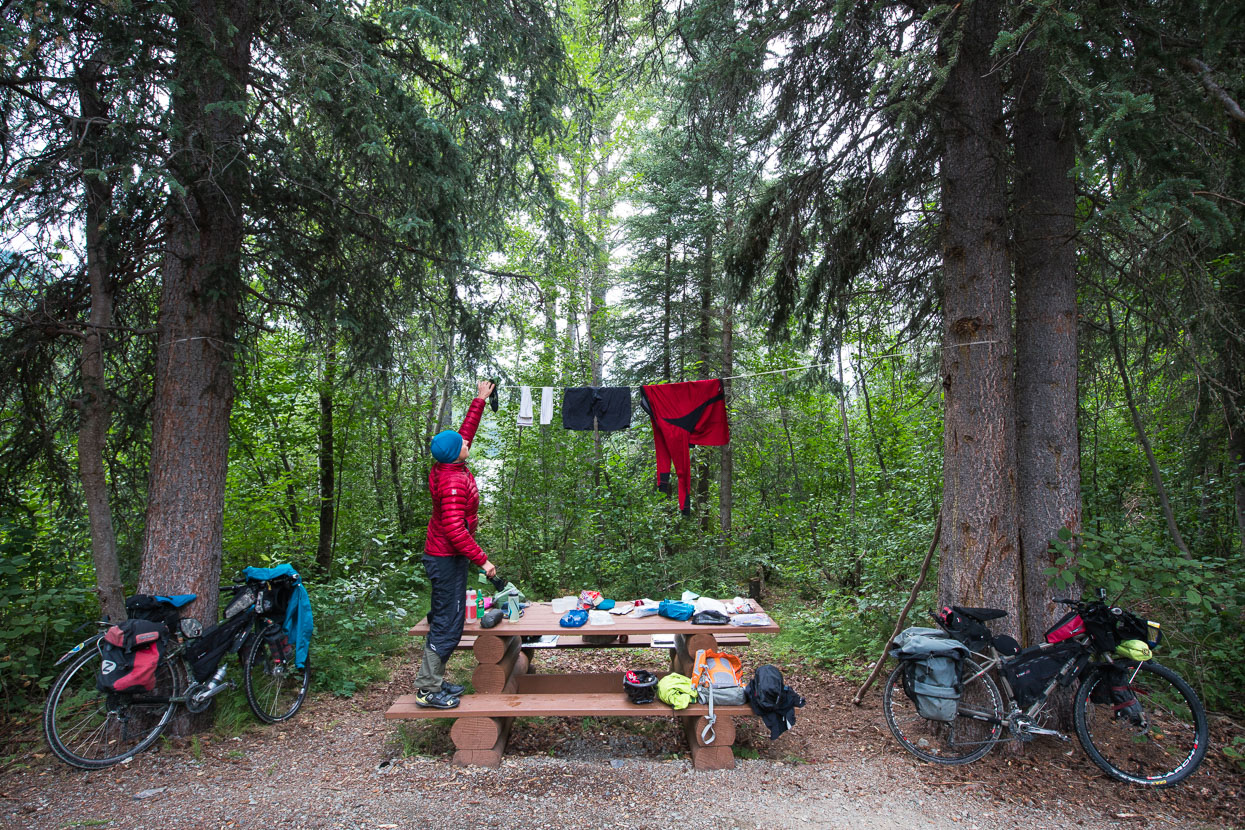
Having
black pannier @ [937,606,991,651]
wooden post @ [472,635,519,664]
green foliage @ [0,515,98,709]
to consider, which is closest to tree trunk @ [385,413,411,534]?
green foliage @ [0,515,98,709]

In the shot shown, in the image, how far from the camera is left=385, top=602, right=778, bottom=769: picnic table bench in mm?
3893

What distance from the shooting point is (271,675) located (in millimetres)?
4707

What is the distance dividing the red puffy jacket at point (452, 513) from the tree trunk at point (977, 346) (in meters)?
3.28

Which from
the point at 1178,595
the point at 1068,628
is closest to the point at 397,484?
the point at 1068,628

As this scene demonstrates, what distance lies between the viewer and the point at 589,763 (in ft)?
13.1

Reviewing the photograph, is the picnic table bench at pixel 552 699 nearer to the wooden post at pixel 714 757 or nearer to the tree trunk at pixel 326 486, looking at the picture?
the wooden post at pixel 714 757

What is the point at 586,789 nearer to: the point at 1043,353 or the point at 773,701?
the point at 773,701

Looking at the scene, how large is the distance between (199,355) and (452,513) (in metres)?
2.25

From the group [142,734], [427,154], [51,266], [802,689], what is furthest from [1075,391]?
[51,266]

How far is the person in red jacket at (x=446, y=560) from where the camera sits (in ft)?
13.2

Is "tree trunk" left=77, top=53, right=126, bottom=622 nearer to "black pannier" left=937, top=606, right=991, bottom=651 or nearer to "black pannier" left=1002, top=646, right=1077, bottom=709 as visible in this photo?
"black pannier" left=937, top=606, right=991, bottom=651

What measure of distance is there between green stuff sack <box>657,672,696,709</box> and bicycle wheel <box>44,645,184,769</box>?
10.6 ft

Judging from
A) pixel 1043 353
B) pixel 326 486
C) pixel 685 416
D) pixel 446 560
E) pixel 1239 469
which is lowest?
pixel 446 560

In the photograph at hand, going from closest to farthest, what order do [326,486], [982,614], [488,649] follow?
[982,614]
[488,649]
[326,486]
